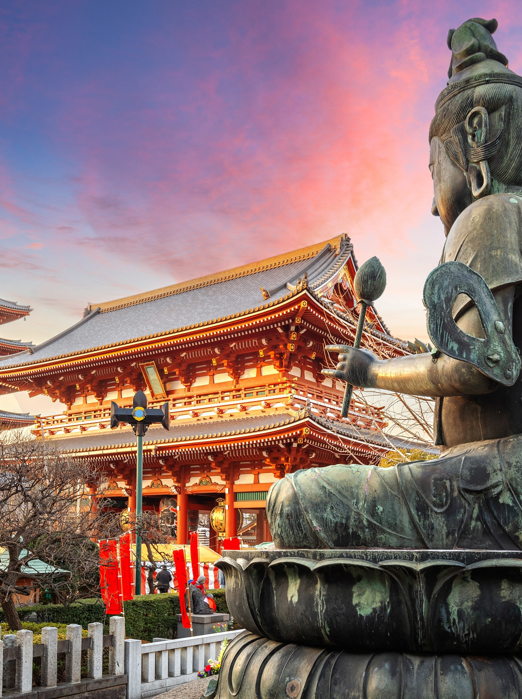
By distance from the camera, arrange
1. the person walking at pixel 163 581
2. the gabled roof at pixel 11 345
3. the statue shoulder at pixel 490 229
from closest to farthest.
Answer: the statue shoulder at pixel 490 229 → the person walking at pixel 163 581 → the gabled roof at pixel 11 345

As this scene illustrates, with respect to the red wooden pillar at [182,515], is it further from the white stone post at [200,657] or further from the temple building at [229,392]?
the white stone post at [200,657]

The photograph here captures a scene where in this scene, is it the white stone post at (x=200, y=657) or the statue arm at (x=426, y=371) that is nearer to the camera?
the statue arm at (x=426, y=371)

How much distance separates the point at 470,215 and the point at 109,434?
17.2m

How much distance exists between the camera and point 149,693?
5902 mm

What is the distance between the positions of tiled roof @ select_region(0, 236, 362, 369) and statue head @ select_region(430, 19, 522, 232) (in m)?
14.2

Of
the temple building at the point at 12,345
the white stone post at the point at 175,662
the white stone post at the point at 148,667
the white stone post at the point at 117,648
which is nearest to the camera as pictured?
the white stone post at the point at 117,648

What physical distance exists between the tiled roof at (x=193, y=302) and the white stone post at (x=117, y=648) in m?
12.2

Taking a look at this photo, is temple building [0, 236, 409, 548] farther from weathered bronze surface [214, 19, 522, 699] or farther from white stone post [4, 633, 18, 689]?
weathered bronze surface [214, 19, 522, 699]

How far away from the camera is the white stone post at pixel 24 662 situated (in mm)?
4859

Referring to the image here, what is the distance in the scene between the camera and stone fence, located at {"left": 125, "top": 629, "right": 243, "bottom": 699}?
580 centimetres

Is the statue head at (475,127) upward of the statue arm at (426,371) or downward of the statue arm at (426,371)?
upward

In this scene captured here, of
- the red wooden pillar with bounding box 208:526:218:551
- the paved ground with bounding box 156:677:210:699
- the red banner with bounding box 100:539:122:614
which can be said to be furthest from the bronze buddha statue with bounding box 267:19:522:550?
the red wooden pillar with bounding box 208:526:218:551

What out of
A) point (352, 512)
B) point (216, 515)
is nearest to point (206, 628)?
point (352, 512)

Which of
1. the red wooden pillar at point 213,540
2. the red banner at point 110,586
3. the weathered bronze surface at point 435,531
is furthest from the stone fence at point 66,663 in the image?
the red wooden pillar at point 213,540
